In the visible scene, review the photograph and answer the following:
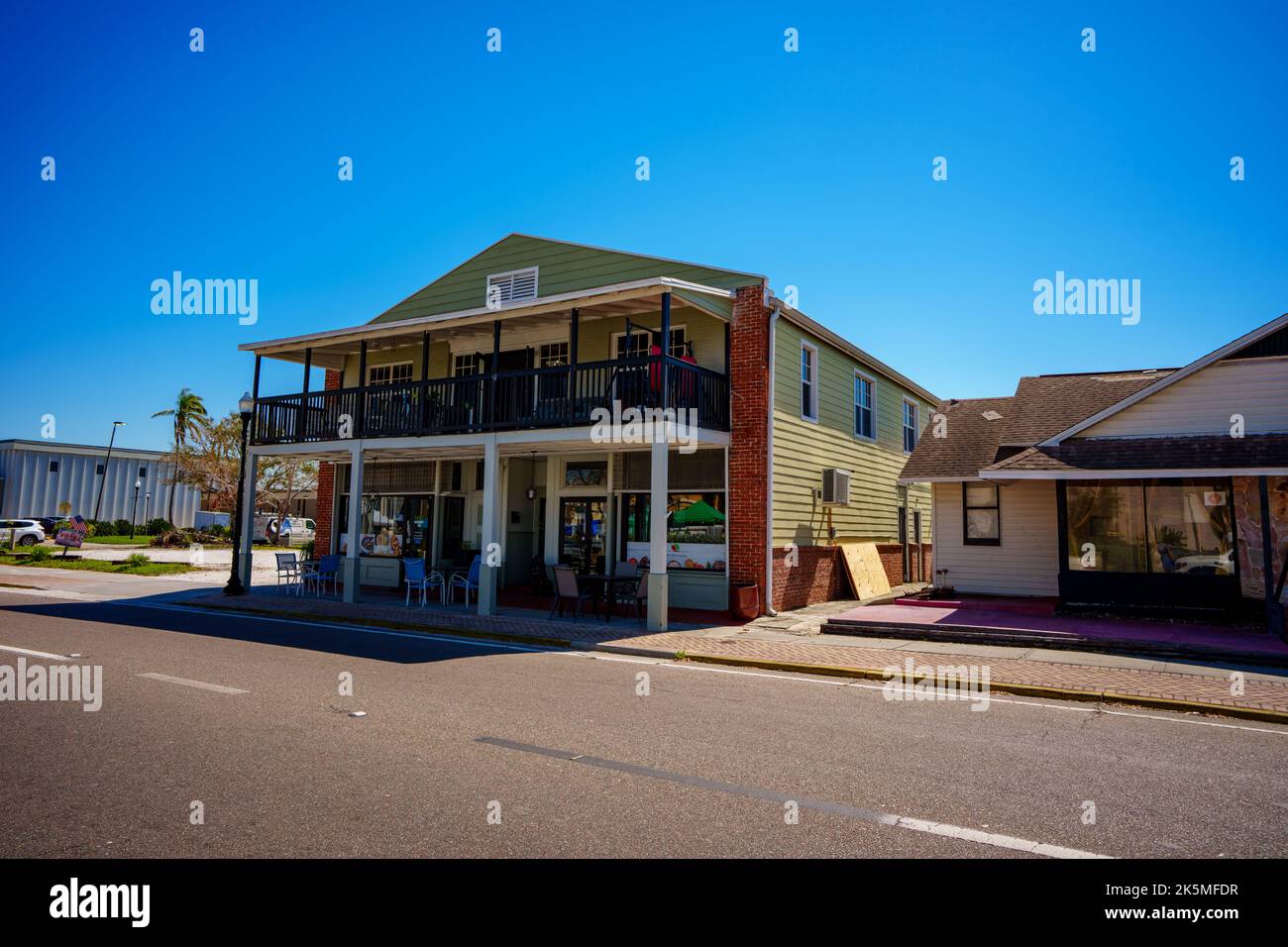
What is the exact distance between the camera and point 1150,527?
585 inches

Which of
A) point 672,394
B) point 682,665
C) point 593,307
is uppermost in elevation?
point 593,307

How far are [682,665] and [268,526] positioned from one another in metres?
45.6

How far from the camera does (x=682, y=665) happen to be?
Answer: 1049 centimetres

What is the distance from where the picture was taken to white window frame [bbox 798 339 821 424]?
17.1 meters

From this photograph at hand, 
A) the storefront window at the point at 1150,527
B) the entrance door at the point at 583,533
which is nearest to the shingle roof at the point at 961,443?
the storefront window at the point at 1150,527

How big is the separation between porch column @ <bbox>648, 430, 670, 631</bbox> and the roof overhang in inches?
105

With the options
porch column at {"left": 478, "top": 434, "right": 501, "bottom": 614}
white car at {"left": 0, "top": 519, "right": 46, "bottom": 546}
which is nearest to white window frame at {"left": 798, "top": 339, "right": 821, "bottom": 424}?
porch column at {"left": 478, "top": 434, "right": 501, "bottom": 614}

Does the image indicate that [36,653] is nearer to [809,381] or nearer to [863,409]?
[809,381]

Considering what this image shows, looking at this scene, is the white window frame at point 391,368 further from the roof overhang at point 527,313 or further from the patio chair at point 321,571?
the patio chair at point 321,571

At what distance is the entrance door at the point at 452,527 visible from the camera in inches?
786

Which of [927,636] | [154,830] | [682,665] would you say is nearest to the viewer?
[154,830]

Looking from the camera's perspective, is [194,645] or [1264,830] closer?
[1264,830]
